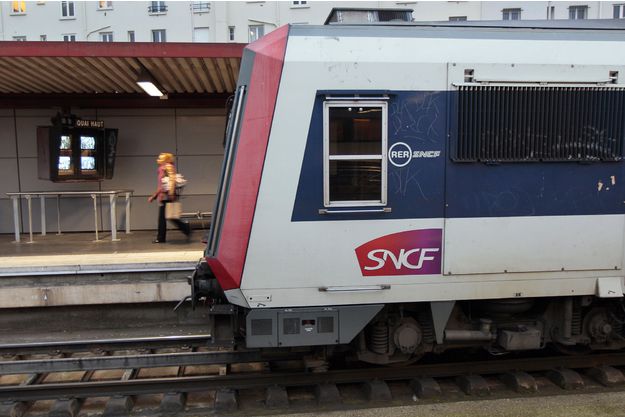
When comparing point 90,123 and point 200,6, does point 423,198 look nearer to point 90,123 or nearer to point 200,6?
point 90,123

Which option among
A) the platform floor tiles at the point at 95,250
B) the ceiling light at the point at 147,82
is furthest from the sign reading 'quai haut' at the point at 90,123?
the platform floor tiles at the point at 95,250

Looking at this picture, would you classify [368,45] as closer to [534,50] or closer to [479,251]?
[534,50]

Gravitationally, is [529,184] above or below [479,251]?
above

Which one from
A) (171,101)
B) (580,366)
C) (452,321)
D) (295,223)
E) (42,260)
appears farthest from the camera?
(171,101)

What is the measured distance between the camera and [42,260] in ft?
23.2

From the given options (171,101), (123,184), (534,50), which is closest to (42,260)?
(123,184)

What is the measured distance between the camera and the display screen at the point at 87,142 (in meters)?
9.69

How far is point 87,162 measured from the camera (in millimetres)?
9789

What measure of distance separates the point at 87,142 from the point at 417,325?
8.27m

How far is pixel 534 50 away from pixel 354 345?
9.98 ft

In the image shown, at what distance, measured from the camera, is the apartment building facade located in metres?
32.1

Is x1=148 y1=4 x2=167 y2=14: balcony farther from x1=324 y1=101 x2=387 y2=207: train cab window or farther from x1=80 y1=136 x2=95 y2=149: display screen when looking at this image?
x1=324 y1=101 x2=387 y2=207: train cab window

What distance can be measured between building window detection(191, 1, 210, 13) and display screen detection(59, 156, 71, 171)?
28.1m

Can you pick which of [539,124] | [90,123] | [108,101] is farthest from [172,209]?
[539,124]
